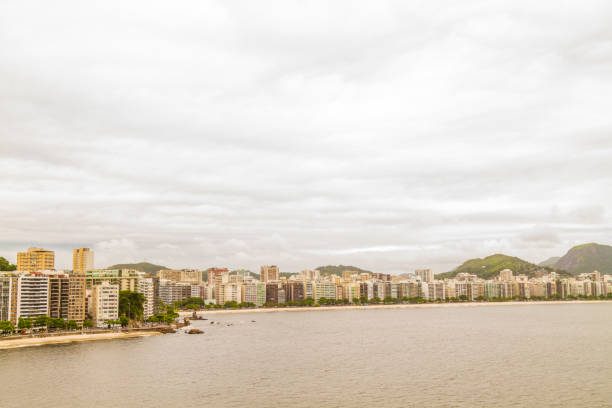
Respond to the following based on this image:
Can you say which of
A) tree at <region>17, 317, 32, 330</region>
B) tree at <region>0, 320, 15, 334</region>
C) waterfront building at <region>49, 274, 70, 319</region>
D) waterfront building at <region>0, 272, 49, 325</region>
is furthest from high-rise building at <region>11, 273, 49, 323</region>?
tree at <region>0, 320, 15, 334</region>

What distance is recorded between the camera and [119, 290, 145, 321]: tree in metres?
135

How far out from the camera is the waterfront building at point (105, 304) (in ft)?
435

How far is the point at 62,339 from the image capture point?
105 meters

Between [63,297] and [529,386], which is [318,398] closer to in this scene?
A: [529,386]

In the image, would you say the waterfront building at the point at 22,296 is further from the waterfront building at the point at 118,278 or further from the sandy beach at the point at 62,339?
the waterfront building at the point at 118,278

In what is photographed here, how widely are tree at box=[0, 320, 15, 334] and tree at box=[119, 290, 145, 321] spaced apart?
30.5 metres

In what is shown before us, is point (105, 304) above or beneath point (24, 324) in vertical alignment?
above

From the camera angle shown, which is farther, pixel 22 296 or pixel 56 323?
pixel 22 296

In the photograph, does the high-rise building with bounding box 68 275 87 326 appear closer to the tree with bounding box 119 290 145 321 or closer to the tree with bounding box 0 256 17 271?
the tree with bounding box 119 290 145 321

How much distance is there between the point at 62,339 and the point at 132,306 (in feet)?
102

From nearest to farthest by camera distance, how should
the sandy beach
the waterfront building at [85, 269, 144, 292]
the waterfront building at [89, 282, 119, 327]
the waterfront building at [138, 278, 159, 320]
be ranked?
the sandy beach → the waterfront building at [89, 282, 119, 327] → the waterfront building at [85, 269, 144, 292] → the waterfront building at [138, 278, 159, 320]

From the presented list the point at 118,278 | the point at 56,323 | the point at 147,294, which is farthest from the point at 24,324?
the point at 147,294

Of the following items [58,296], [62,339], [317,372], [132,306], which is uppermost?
[58,296]

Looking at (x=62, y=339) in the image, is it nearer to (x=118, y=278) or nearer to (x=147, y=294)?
(x=118, y=278)
